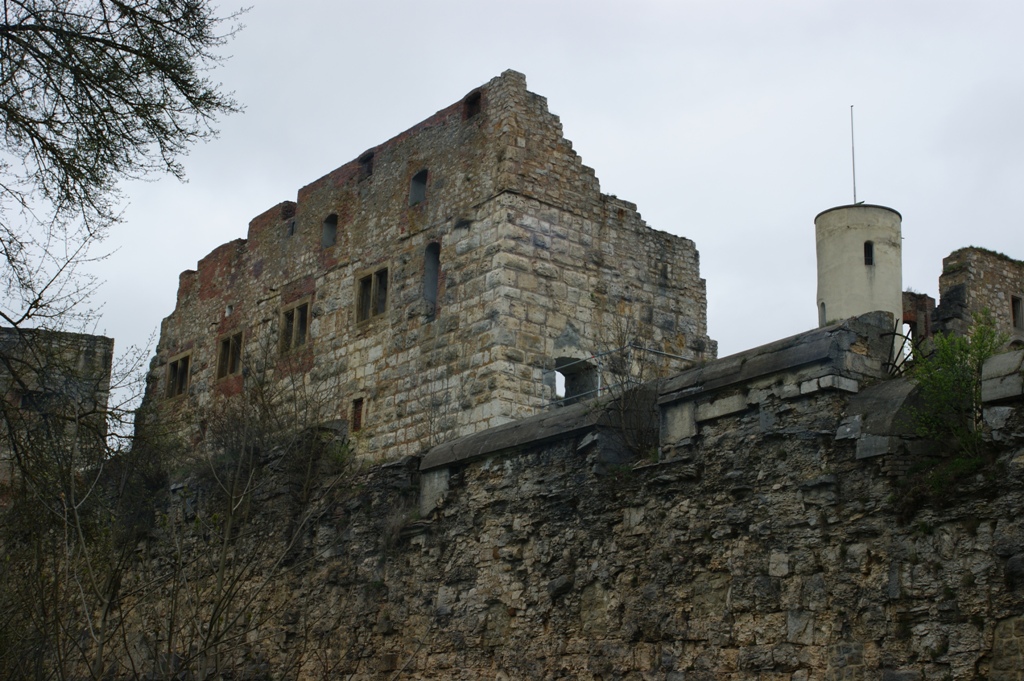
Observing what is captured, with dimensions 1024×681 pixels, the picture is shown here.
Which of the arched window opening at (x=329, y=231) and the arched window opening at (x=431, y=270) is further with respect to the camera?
the arched window opening at (x=329, y=231)

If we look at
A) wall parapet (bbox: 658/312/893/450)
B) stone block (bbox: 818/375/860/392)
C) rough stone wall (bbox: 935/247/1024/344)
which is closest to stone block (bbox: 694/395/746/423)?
wall parapet (bbox: 658/312/893/450)

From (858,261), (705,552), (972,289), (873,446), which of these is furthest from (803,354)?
(972,289)

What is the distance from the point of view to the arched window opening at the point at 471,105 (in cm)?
1880

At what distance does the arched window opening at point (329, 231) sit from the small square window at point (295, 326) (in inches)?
38.3

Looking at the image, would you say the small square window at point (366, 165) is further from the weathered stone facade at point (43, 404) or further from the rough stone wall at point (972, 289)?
the rough stone wall at point (972, 289)

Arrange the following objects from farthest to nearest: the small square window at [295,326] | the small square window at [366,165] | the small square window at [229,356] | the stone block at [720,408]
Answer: the small square window at [229,356], the small square window at [295,326], the small square window at [366,165], the stone block at [720,408]

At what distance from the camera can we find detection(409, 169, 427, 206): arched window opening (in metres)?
19.5

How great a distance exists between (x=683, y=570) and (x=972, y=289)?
66.1 ft

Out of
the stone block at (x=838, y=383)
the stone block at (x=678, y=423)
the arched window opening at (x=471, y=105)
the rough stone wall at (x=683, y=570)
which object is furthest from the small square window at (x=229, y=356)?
the stone block at (x=838, y=383)

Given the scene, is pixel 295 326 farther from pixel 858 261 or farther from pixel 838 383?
pixel 838 383

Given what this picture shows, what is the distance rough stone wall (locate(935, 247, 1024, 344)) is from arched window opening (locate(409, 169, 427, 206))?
512 inches

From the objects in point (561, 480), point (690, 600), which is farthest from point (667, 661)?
point (561, 480)

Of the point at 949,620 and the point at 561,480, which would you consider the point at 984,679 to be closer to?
the point at 949,620

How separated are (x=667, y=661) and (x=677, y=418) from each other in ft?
5.88
